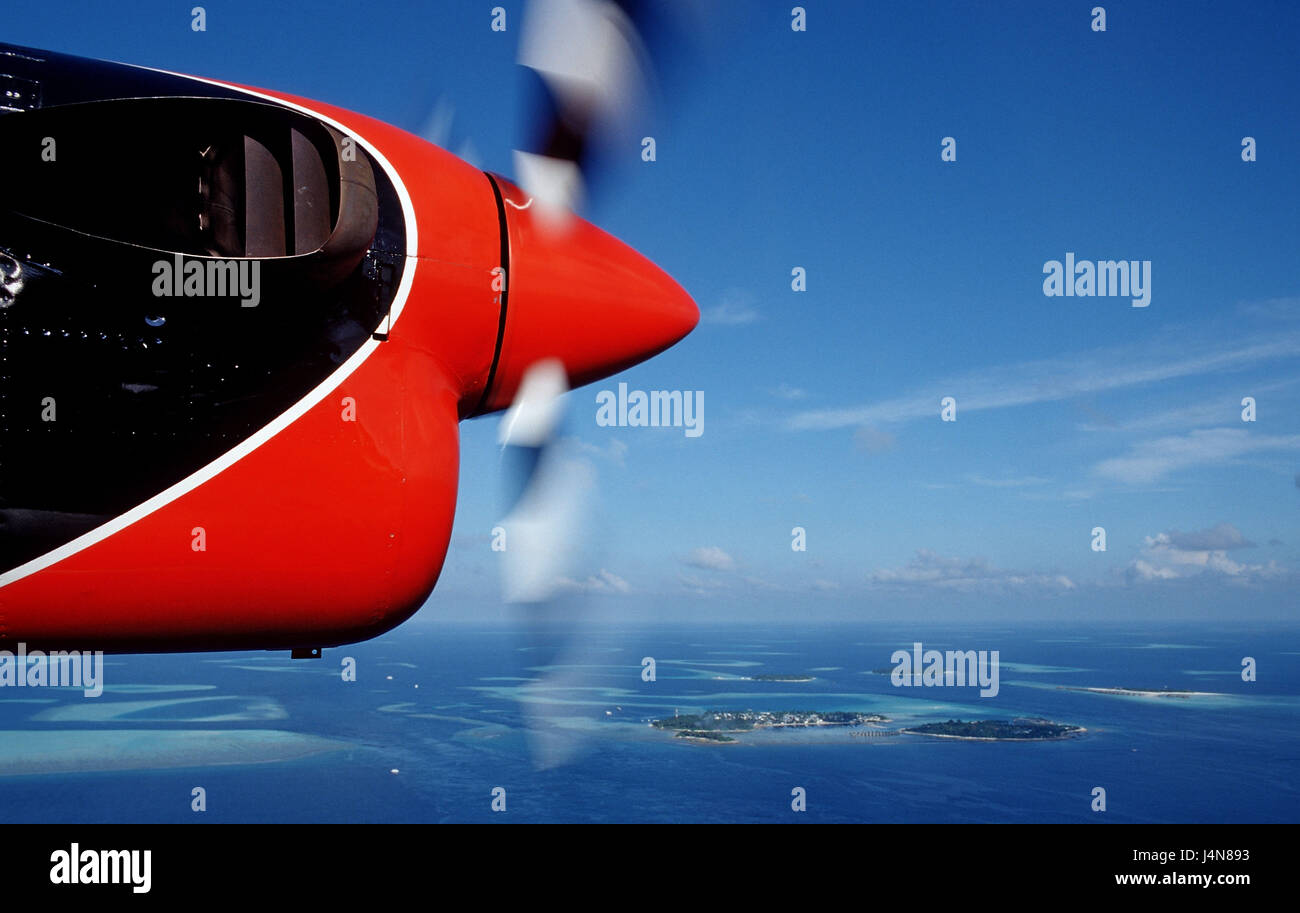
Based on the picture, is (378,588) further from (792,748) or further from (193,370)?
(792,748)

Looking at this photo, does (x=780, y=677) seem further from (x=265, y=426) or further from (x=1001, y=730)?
(x=265, y=426)

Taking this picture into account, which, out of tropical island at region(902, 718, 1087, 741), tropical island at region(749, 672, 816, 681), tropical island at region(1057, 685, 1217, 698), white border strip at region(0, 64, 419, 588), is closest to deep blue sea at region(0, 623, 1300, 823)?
tropical island at region(1057, 685, 1217, 698)

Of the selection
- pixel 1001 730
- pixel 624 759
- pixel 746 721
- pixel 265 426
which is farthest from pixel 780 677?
pixel 265 426

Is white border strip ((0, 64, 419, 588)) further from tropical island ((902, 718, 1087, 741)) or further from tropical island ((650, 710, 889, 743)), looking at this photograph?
tropical island ((902, 718, 1087, 741))

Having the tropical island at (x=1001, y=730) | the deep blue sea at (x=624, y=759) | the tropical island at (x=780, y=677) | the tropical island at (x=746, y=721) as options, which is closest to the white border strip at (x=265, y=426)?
the deep blue sea at (x=624, y=759)

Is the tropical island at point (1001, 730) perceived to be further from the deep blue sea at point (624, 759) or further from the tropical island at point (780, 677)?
the tropical island at point (780, 677)
